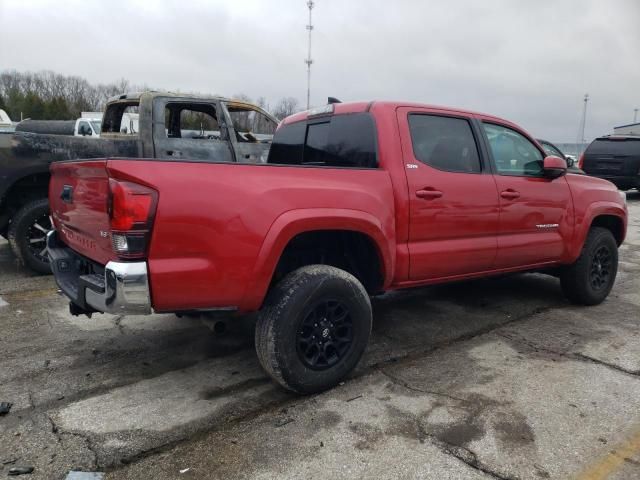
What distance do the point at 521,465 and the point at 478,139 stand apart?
8.42 feet

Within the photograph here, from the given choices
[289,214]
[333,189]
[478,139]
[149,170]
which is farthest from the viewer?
[478,139]

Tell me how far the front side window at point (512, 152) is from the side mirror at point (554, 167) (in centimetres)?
7

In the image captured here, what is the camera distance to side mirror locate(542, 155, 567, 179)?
174 inches

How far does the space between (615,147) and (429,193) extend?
13.1 m

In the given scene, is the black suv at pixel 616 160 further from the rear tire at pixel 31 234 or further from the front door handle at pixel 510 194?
the rear tire at pixel 31 234

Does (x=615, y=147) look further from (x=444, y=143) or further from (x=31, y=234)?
(x=31, y=234)

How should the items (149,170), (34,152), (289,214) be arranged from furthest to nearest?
(34,152) < (289,214) < (149,170)

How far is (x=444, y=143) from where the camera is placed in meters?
3.93

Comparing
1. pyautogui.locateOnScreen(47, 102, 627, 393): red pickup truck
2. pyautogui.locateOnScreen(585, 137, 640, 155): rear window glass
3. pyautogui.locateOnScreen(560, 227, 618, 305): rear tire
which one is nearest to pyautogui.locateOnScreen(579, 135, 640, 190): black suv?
pyautogui.locateOnScreen(585, 137, 640, 155): rear window glass

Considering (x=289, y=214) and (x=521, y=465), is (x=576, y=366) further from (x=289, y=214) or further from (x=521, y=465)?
(x=289, y=214)

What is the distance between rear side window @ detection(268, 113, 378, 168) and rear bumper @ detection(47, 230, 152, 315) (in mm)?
1769

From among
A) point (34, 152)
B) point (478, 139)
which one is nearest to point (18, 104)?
point (34, 152)

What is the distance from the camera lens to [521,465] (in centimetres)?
247

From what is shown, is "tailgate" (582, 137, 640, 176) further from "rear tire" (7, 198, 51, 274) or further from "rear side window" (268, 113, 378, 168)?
"rear tire" (7, 198, 51, 274)
